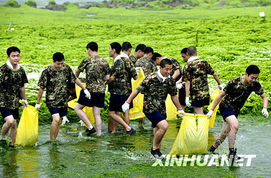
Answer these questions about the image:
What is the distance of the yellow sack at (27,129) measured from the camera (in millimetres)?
10484

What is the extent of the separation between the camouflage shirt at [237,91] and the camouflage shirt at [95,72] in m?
2.90

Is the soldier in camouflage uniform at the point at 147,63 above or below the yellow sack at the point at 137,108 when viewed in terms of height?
above

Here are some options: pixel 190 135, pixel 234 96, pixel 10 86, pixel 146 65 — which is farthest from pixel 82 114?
pixel 234 96

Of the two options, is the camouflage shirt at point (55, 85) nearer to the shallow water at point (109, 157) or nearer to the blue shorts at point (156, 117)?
the shallow water at point (109, 157)

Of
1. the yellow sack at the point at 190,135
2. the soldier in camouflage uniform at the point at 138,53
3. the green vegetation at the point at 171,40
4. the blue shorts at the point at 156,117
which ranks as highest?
the soldier in camouflage uniform at the point at 138,53

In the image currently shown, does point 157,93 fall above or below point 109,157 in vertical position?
above

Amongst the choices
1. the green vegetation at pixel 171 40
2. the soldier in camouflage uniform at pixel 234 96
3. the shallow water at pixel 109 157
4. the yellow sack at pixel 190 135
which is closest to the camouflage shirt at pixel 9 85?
the shallow water at pixel 109 157

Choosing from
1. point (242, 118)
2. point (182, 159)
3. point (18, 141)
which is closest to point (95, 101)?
point (18, 141)

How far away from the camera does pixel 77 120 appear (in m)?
13.8

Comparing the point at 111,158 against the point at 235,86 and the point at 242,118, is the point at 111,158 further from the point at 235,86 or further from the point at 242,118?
the point at 242,118

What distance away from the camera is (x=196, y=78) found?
11648 mm

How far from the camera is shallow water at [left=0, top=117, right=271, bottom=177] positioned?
8789 millimetres

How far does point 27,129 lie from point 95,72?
78.3 inches

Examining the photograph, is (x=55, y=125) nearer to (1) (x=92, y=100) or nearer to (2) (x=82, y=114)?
(2) (x=82, y=114)
